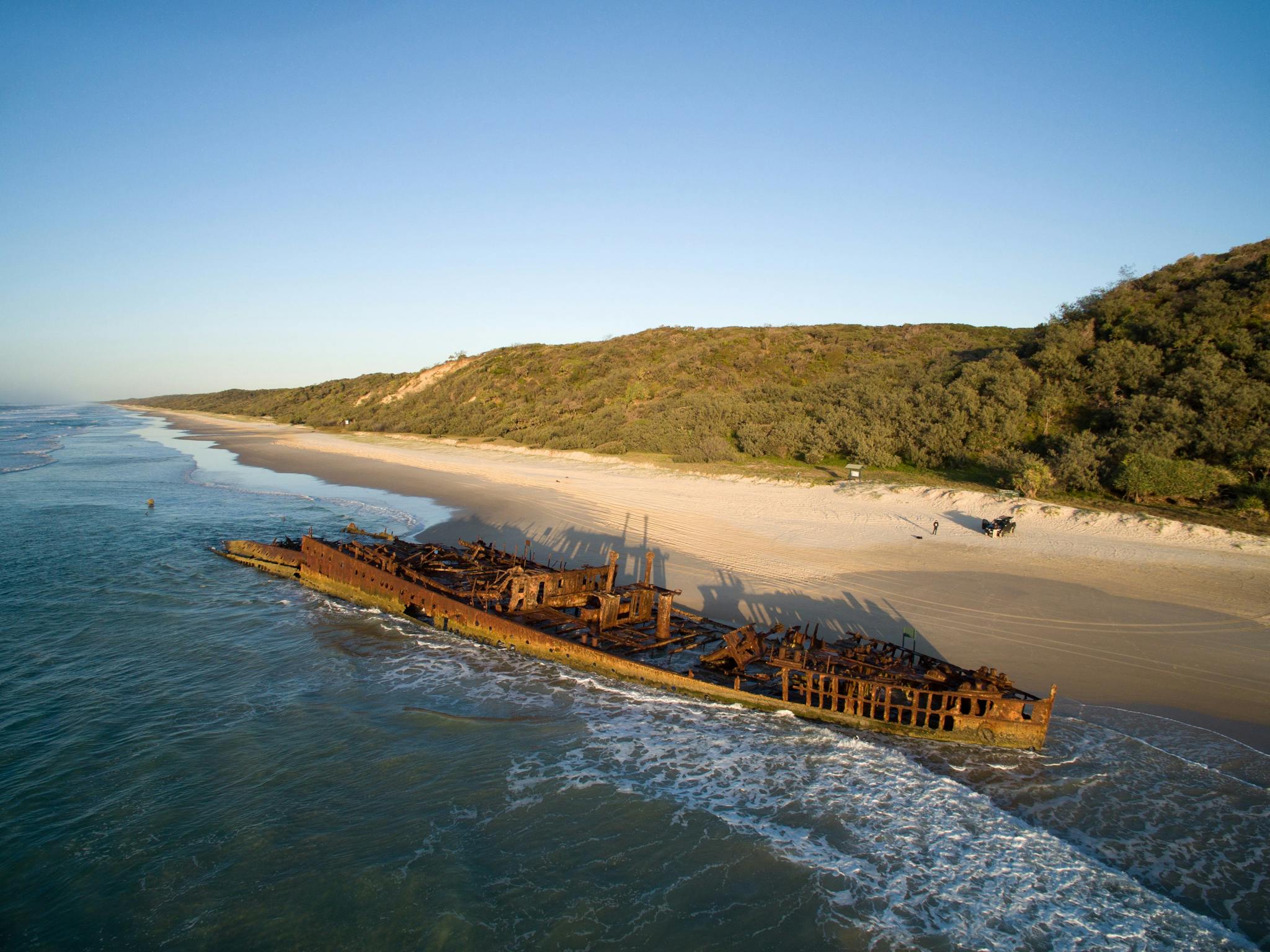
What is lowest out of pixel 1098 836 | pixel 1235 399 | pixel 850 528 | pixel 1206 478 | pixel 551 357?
pixel 1098 836

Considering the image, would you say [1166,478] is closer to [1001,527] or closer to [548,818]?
[1001,527]

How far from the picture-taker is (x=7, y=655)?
13.2 m

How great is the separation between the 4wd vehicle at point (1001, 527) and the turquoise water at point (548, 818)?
1082cm

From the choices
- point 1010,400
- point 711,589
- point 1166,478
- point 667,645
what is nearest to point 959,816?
point 667,645

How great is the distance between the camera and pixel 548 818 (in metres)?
8.38

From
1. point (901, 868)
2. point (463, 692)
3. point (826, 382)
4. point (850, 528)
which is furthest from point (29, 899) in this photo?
point (826, 382)

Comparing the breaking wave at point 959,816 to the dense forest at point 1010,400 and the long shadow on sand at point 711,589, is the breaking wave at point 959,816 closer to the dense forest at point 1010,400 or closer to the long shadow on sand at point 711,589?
the long shadow on sand at point 711,589

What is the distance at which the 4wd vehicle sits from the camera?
820 inches

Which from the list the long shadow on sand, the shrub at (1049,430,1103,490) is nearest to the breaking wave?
the long shadow on sand

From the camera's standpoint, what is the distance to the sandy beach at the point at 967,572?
12.3m

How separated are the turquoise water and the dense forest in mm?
18259

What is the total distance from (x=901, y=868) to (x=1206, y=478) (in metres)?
22.0

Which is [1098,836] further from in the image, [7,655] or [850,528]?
[7,655]

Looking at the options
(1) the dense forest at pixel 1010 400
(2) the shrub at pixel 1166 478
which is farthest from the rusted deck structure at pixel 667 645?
(1) the dense forest at pixel 1010 400
